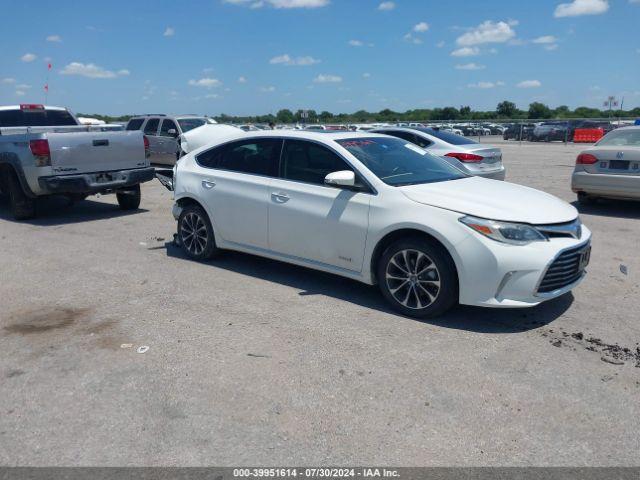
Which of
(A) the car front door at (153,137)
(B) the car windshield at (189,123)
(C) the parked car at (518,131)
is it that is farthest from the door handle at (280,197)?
(C) the parked car at (518,131)

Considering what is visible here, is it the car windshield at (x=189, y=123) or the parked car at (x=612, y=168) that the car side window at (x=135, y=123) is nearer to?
the car windshield at (x=189, y=123)

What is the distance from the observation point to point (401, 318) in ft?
16.7

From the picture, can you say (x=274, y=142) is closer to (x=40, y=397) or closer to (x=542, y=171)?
(x=40, y=397)

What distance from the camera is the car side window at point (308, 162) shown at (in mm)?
5746

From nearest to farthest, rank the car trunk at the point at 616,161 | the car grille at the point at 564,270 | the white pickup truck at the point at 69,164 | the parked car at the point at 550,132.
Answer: the car grille at the point at 564,270 → the white pickup truck at the point at 69,164 → the car trunk at the point at 616,161 → the parked car at the point at 550,132

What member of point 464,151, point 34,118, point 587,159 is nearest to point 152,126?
point 34,118

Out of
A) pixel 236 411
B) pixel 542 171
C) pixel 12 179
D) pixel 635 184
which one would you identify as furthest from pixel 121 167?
pixel 542 171

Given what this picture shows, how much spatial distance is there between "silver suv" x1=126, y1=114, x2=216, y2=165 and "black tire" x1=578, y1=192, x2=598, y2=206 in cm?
1096

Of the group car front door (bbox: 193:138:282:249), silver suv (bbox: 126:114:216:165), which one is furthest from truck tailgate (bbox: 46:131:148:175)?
silver suv (bbox: 126:114:216:165)

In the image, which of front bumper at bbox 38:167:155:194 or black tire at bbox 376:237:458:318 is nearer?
black tire at bbox 376:237:458:318

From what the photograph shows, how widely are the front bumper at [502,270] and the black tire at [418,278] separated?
0.15 m

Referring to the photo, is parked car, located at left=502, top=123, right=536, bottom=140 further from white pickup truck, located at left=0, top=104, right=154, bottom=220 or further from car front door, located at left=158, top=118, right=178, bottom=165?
white pickup truck, located at left=0, top=104, right=154, bottom=220

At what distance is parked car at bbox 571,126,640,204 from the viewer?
955 cm

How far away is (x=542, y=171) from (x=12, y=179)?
15.0 m
